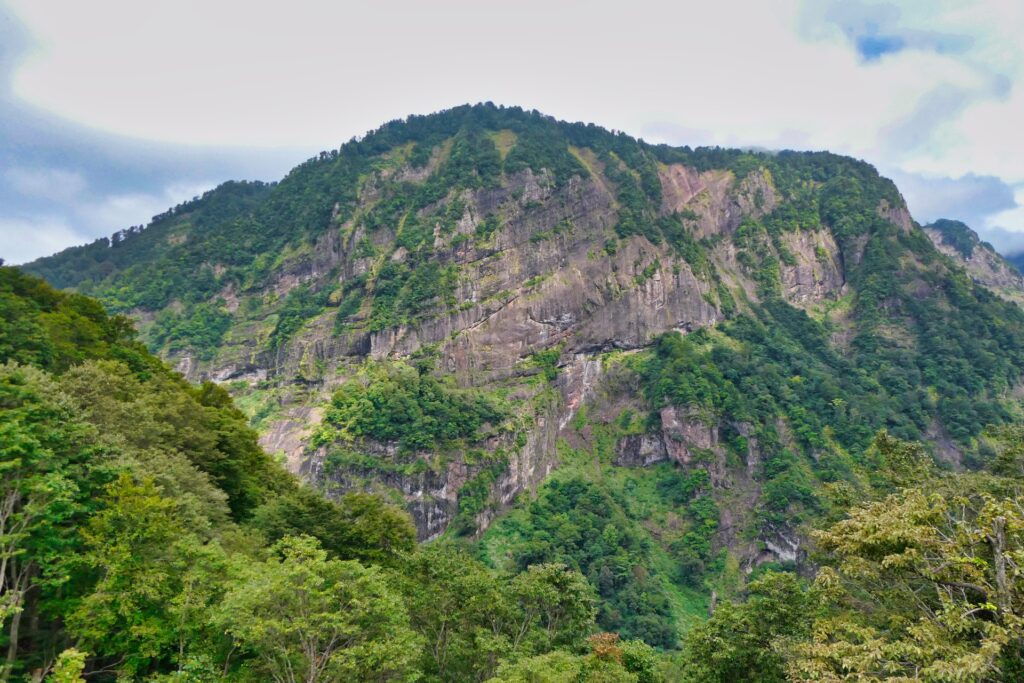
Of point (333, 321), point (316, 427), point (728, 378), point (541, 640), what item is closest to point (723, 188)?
point (728, 378)

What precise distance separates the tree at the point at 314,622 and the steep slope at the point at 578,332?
6180 centimetres

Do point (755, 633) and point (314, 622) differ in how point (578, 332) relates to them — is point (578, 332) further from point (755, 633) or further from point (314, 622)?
point (314, 622)

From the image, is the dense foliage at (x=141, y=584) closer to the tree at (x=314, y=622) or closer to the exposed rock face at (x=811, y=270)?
the tree at (x=314, y=622)

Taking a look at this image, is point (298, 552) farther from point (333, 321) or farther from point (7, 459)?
point (333, 321)

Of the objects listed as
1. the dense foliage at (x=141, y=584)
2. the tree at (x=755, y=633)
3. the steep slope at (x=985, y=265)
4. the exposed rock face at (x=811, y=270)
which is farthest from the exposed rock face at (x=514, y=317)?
the steep slope at (x=985, y=265)

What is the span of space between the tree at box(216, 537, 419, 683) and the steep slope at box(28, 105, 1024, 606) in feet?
203

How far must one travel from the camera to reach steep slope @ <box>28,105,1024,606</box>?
281 ft

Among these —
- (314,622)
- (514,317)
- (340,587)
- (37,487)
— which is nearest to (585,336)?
(514,317)

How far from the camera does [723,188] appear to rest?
156m

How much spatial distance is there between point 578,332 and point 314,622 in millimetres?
101887

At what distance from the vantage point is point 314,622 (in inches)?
615

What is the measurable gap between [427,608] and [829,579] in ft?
53.3

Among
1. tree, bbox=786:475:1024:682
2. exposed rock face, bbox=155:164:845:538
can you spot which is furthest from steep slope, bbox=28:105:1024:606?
tree, bbox=786:475:1024:682

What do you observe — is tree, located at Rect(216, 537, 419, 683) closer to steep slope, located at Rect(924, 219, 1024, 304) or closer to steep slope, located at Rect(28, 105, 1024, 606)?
steep slope, located at Rect(28, 105, 1024, 606)
